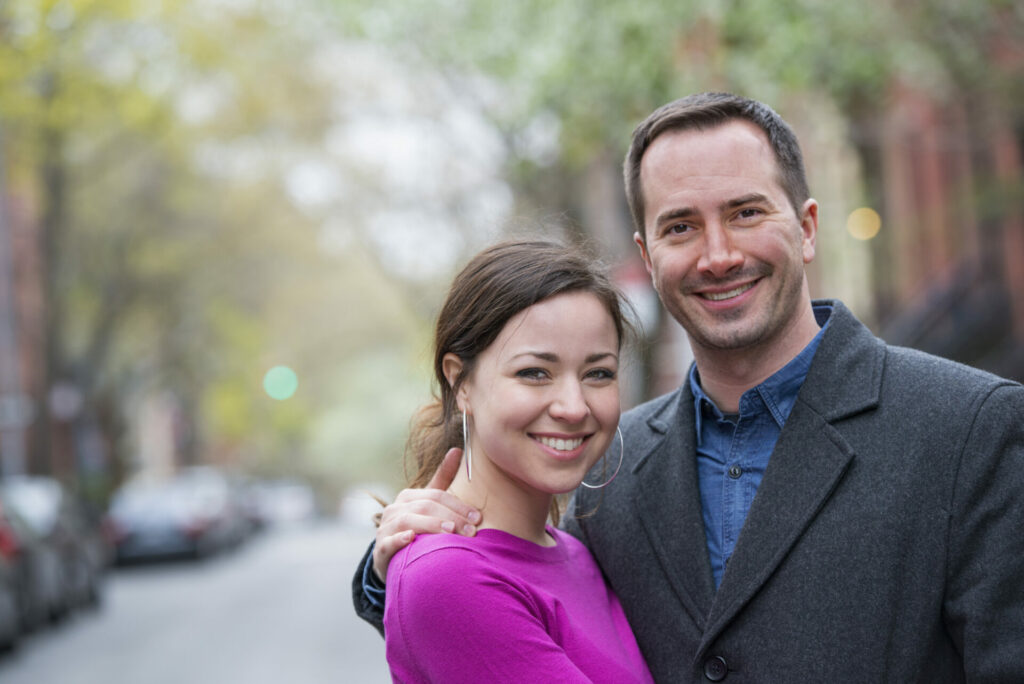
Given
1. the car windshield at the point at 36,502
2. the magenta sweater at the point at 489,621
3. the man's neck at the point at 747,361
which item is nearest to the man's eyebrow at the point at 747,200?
the man's neck at the point at 747,361

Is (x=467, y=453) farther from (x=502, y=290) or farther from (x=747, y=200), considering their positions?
(x=747, y=200)

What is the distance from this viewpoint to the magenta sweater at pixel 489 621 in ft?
8.29

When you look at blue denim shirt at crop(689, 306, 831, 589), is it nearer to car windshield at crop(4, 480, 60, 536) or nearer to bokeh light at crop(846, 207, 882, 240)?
car windshield at crop(4, 480, 60, 536)

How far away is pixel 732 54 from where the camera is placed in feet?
44.4

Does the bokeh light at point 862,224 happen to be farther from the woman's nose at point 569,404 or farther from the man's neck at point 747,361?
the woman's nose at point 569,404

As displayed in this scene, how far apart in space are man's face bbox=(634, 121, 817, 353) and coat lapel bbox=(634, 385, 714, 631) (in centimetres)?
29

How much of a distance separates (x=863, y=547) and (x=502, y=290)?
972mm

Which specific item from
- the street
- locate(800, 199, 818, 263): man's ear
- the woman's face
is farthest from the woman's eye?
the street

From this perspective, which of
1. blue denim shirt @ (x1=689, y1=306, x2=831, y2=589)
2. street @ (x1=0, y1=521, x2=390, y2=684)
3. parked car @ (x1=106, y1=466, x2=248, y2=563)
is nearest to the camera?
blue denim shirt @ (x1=689, y1=306, x2=831, y2=589)

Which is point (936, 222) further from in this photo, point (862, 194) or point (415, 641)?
point (415, 641)

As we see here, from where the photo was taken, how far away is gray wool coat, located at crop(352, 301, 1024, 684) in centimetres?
251

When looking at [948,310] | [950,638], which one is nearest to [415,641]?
[950,638]

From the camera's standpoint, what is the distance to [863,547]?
8.63 feet

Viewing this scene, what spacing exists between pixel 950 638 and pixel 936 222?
19.2 m
